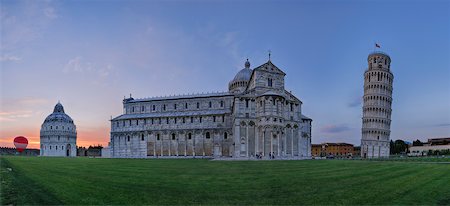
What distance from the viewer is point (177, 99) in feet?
276

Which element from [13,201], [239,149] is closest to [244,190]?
[13,201]

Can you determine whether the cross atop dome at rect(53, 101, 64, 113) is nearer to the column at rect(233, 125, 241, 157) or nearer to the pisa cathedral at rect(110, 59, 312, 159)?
the pisa cathedral at rect(110, 59, 312, 159)

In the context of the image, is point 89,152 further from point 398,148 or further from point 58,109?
point 398,148

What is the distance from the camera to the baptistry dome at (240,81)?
82375 millimetres

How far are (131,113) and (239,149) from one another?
43.4 meters

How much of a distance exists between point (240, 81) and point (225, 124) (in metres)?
14.3

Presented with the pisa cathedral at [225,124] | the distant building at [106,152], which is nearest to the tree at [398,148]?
the pisa cathedral at [225,124]

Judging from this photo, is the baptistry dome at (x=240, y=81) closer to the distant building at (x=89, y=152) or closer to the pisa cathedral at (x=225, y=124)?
the pisa cathedral at (x=225, y=124)

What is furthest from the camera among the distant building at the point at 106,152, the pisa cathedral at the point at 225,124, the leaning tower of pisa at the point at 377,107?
the leaning tower of pisa at the point at 377,107

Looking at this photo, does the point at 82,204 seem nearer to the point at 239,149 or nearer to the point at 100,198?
the point at 100,198

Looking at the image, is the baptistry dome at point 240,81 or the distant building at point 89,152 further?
the distant building at point 89,152

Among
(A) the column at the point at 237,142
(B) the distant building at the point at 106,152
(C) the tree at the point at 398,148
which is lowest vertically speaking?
(C) the tree at the point at 398,148

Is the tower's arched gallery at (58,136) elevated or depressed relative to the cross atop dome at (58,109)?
depressed

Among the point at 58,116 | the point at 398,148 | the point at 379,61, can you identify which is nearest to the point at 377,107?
the point at 379,61
